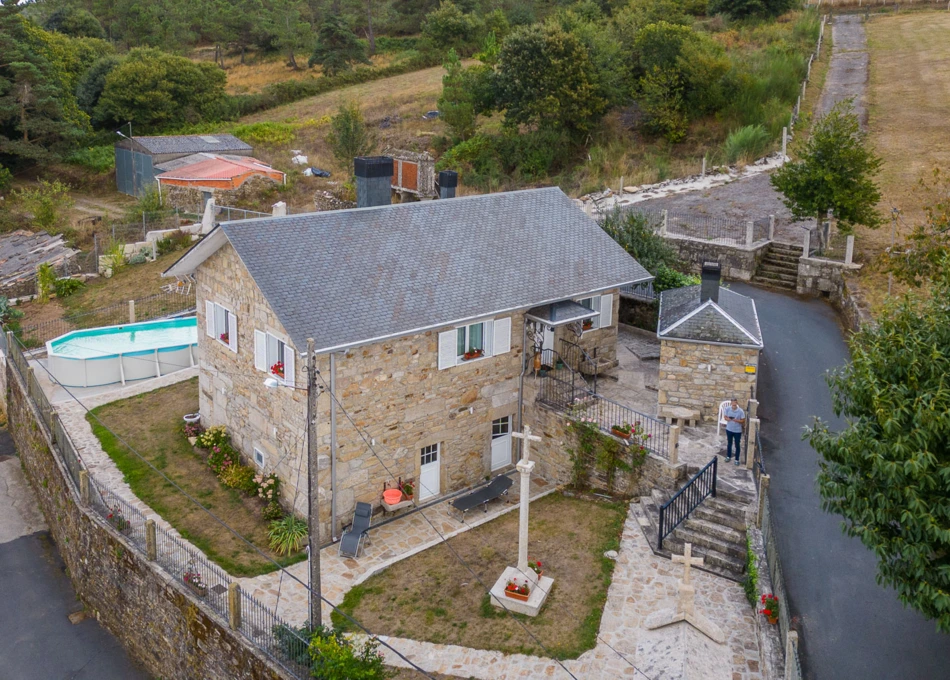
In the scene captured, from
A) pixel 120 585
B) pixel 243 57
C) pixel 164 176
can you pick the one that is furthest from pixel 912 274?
pixel 243 57

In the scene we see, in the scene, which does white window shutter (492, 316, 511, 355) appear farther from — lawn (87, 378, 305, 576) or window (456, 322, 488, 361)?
lawn (87, 378, 305, 576)

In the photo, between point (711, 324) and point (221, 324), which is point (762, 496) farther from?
point (221, 324)

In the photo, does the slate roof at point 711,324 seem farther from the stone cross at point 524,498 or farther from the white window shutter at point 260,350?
the white window shutter at point 260,350

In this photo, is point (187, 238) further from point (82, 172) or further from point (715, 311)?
point (715, 311)

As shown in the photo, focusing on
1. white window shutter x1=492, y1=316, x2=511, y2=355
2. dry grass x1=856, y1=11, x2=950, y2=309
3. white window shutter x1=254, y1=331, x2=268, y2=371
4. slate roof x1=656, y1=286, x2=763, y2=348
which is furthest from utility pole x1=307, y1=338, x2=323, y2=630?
dry grass x1=856, y1=11, x2=950, y2=309

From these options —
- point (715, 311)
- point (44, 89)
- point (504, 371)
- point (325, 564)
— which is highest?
point (44, 89)

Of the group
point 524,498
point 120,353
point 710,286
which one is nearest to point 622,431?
point 710,286
